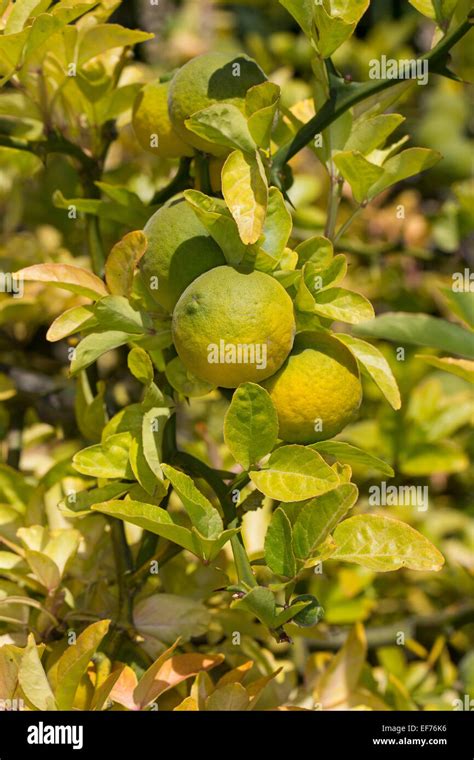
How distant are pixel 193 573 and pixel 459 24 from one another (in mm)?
563

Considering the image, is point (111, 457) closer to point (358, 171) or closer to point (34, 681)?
point (34, 681)

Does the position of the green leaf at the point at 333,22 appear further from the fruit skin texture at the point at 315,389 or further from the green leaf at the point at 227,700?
the green leaf at the point at 227,700

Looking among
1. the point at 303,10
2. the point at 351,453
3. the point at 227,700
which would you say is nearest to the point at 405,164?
the point at 303,10

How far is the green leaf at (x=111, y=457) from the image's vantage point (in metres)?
0.67

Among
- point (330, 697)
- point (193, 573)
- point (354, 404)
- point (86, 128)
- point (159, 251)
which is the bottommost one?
point (330, 697)

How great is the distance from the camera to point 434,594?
1.36 meters

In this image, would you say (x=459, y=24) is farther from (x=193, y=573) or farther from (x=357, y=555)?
(x=193, y=573)

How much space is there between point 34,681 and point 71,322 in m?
0.27

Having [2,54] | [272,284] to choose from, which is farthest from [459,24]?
[2,54]

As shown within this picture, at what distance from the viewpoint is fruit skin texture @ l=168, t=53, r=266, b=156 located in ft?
2.27

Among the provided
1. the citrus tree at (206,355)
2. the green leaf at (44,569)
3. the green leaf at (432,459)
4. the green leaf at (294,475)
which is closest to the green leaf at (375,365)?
the citrus tree at (206,355)

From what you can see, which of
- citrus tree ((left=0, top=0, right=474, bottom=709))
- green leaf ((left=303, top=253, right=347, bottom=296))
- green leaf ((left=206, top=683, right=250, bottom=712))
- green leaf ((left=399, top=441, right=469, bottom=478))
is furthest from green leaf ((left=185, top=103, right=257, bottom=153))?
Result: green leaf ((left=399, top=441, right=469, bottom=478))

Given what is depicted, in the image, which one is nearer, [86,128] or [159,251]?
[159,251]

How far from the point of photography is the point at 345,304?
2.20 feet
